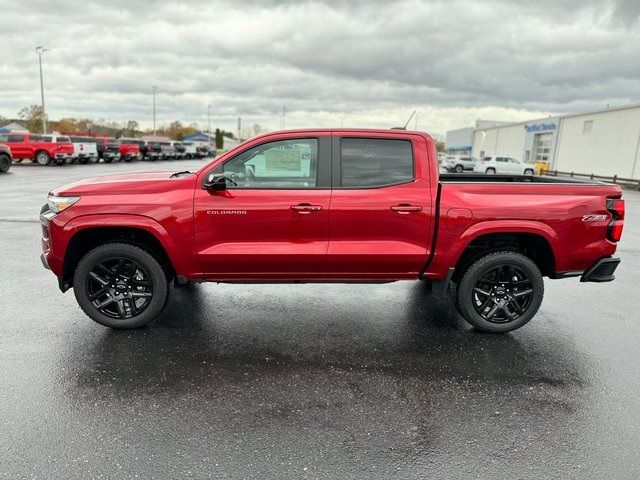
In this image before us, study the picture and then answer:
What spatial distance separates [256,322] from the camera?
467cm

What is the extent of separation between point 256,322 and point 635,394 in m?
3.20

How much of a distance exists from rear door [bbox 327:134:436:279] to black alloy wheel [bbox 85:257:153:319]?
175 cm

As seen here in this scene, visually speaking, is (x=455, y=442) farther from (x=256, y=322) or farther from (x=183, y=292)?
(x=183, y=292)

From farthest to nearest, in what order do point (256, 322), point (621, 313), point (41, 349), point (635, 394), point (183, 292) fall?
point (183, 292), point (621, 313), point (256, 322), point (41, 349), point (635, 394)

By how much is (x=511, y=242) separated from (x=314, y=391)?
2512 mm

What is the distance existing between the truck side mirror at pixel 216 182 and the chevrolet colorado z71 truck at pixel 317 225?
0.01 m

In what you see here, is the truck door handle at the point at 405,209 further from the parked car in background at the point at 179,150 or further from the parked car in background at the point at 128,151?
the parked car in background at the point at 179,150

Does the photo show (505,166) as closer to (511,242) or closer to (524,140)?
(524,140)

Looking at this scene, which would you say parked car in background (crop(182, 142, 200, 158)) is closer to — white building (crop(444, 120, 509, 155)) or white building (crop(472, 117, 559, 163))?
white building (crop(472, 117, 559, 163))

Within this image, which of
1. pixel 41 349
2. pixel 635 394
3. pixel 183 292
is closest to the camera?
pixel 635 394

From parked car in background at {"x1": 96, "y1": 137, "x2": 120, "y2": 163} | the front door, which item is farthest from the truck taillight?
parked car in background at {"x1": 96, "y1": 137, "x2": 120, "y2": 163}

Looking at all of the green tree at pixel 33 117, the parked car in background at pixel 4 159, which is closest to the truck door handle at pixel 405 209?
the parked car in background at pixel 4 159

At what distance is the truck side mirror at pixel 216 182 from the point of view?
13.3 ft

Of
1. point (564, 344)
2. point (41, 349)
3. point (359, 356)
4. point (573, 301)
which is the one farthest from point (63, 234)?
point (573, 301)
